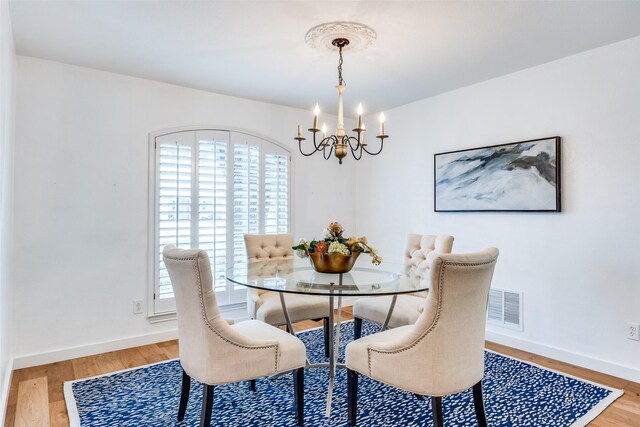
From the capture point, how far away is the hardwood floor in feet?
7.28

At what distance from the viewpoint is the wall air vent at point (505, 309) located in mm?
3350

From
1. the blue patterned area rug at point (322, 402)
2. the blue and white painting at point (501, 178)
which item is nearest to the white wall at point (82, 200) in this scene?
the blue patterned area rug at point (322, 402)

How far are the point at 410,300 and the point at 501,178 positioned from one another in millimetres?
1452

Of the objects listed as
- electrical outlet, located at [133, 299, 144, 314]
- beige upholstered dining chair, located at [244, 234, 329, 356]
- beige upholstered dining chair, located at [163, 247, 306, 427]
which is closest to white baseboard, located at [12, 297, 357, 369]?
electrical outlet, located at [133, 299, 144, 314]

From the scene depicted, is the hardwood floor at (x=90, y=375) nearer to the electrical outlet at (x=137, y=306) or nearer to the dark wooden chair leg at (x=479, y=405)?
the electrical outlet at (x=137, y=306)

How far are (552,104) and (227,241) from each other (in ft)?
10.5

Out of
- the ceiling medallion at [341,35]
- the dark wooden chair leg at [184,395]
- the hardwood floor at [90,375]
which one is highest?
the ceiling medallion at [341,35]

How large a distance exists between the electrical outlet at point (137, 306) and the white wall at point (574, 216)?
10.1 feet

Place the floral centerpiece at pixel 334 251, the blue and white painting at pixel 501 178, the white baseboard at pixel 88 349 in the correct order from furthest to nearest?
the blue and white painting at pixel 501 178, the white baseboard at pixel 88 349, the floral centerpiece at pixel 334 251

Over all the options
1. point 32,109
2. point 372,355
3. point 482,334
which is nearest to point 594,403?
point 482,334

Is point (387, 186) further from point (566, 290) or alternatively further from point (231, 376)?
point (231, 376)

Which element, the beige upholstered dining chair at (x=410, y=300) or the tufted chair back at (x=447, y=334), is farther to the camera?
the beige upholstered dining chair at (x=410, y=300)

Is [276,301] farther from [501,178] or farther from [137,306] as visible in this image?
[501,178]

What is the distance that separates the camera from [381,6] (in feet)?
7.25
